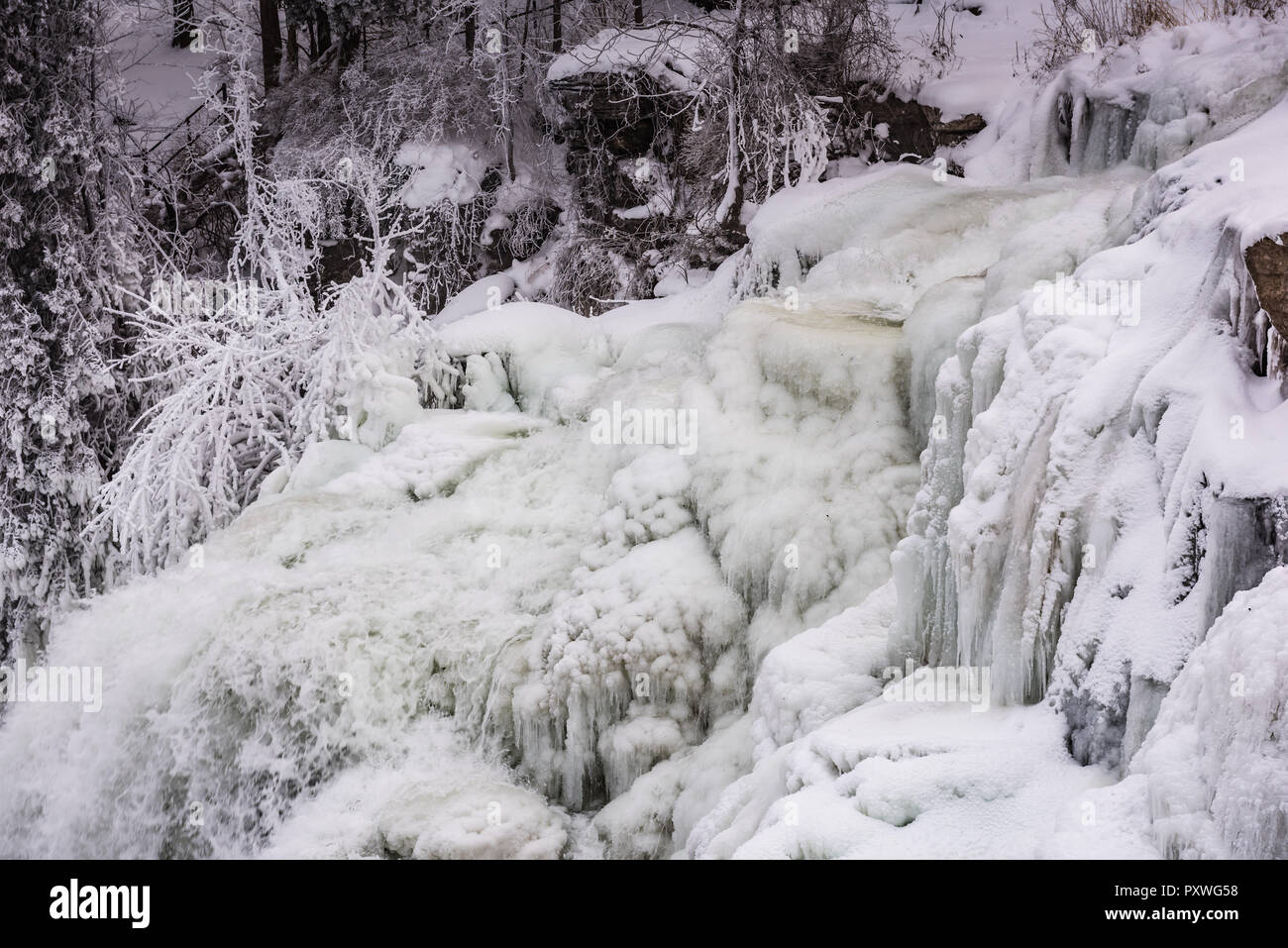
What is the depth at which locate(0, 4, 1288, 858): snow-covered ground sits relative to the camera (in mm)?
3117

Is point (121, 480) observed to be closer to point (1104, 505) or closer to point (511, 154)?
point (511, 154)

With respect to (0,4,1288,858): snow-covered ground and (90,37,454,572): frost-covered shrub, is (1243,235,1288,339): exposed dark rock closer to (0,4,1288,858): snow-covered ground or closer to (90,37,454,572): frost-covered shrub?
(0,4,1288,858): snow-covered ground

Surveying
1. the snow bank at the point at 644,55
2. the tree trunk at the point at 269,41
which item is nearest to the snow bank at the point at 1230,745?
the snow bank at the point at 644,55

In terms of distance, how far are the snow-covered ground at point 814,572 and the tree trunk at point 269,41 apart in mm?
6577

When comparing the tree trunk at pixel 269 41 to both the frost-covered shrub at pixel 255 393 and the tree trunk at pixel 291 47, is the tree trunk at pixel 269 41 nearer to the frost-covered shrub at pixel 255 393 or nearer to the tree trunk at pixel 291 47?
the tree trunk at pixel 291 47

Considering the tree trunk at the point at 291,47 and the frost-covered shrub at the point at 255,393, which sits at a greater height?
the tree trunk at the point at 291,47

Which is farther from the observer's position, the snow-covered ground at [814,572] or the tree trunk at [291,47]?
the tree trunk at [291,47]

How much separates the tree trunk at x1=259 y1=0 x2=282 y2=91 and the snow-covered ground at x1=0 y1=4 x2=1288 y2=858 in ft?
21.6

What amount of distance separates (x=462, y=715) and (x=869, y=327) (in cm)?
317

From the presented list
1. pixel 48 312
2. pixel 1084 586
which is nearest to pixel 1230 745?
pixel 1084 586

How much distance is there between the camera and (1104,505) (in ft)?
11.3

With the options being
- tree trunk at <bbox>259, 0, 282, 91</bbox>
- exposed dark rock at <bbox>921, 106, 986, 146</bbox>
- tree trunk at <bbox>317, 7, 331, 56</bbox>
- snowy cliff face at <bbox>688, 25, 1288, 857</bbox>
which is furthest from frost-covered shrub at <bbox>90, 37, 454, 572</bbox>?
snowy cliff face at <bbox>688, 25, 1288, 857</bbox>

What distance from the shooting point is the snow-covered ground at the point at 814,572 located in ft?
10.2

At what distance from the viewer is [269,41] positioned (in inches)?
555
